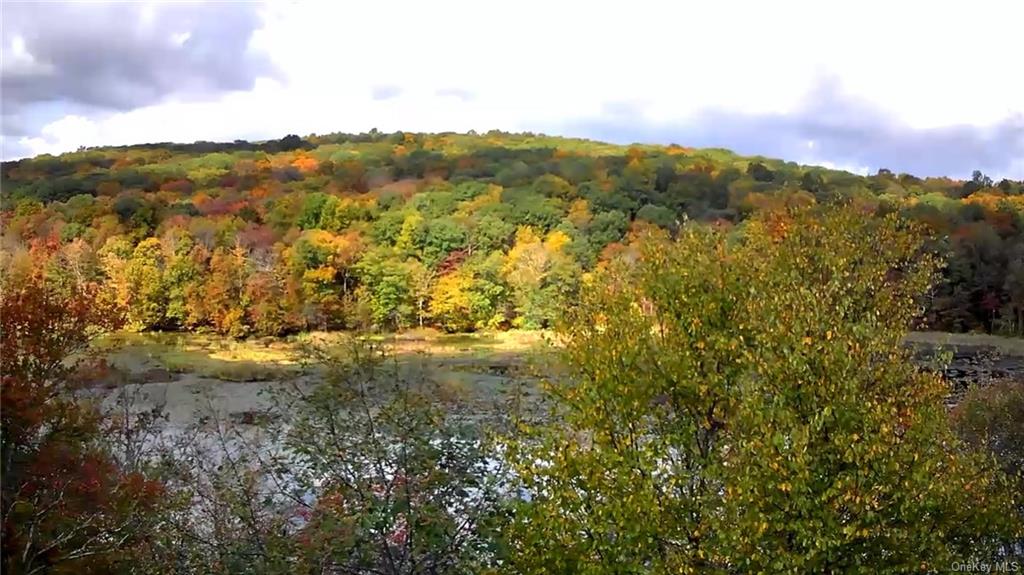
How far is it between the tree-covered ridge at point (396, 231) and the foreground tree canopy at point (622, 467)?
120 feet

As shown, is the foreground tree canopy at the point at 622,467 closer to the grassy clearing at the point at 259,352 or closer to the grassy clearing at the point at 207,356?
the grassy clearing at the point at 259,352

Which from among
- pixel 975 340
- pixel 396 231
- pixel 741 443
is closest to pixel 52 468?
pixel 741 443

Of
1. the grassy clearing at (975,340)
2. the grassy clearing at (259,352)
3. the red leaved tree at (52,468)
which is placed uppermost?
the red leaved tree at (52,468)

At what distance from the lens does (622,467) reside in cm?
1213

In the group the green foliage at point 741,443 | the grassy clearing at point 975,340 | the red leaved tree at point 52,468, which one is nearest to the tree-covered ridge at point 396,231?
the grassy clearing at point 975,340

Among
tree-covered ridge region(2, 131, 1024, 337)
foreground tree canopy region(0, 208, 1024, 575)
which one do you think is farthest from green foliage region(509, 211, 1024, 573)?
tree-covered ridge region(2, 131, 1024, 337)

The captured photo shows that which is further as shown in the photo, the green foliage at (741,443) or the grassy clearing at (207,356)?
the grassy clearing at (207,356)

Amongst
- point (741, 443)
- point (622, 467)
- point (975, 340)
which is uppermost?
point (741, 443)

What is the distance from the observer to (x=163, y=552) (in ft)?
36.2

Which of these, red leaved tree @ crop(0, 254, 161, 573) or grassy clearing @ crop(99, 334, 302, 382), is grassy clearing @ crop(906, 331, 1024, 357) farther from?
red leaved tree @ crop(0, 254, 161, 573)

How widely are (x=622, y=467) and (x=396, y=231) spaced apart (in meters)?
67.0

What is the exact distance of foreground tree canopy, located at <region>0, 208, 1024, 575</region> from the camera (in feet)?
34.1

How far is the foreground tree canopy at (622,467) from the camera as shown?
1038 cm

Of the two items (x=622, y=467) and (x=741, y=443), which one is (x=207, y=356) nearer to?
(x=622, y=467)
